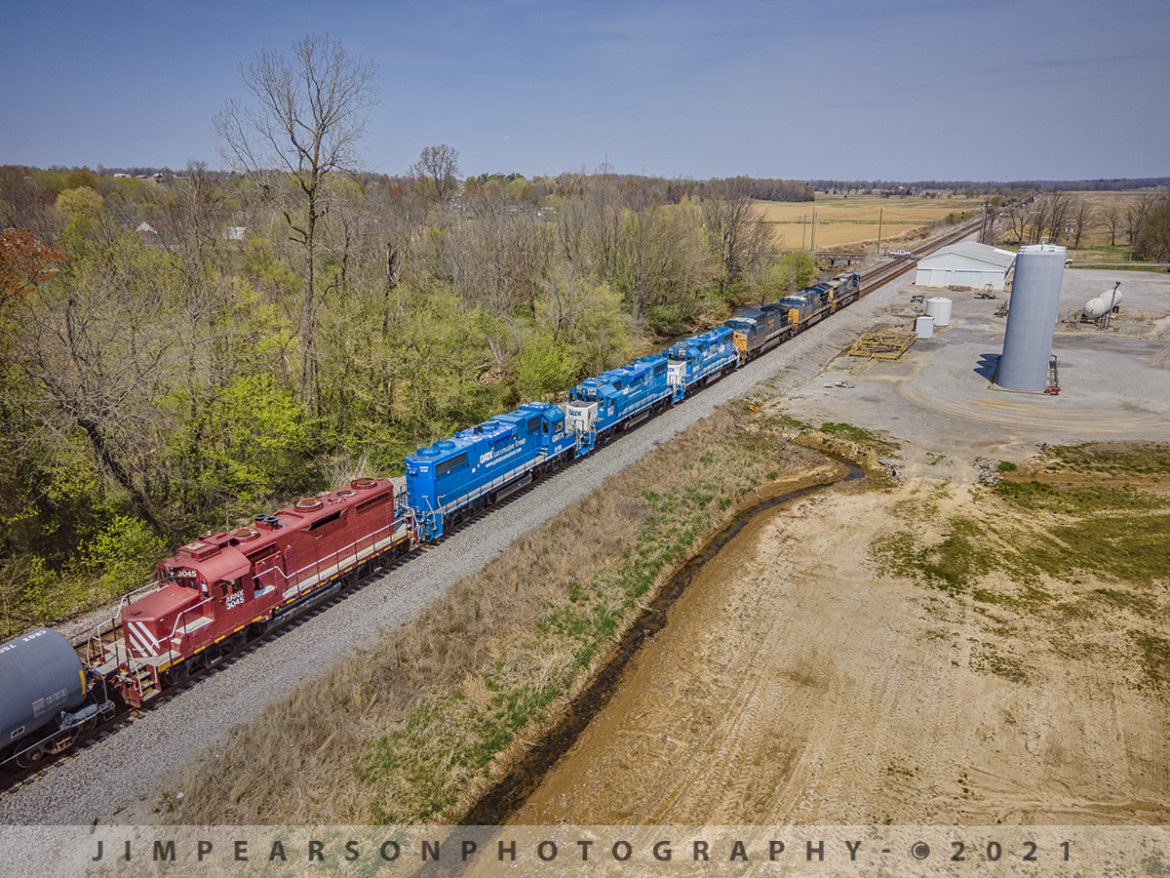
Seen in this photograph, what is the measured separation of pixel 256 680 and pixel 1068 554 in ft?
96.6

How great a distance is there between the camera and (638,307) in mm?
65000

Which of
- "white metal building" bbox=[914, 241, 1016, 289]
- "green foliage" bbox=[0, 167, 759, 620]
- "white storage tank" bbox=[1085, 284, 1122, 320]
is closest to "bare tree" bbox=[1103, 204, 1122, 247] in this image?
"white metal building" bbox=[914, 241, 1016, 289]

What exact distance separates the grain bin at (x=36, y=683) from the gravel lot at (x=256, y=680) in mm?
1342

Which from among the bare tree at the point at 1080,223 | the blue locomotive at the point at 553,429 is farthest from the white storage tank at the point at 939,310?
the bare tree at the point at 1080,223

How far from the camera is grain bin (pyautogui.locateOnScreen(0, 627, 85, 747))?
1439 cm

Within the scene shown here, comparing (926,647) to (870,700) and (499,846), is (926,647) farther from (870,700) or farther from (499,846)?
(499,846)

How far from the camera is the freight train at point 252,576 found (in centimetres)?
1540

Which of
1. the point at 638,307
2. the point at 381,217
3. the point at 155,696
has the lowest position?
the point at 155,696

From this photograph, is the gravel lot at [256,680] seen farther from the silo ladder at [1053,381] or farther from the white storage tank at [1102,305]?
the white storage tank at [1102,305]

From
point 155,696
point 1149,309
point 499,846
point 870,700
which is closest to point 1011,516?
point 870,700

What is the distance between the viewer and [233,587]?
60.5ft

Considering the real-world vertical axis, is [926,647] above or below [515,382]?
below

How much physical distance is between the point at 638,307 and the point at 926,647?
48.2 metres

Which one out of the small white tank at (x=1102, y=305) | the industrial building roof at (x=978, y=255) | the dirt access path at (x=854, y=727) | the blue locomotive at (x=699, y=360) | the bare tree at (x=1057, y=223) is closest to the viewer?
the dirt access path at (x=854, y=727)
